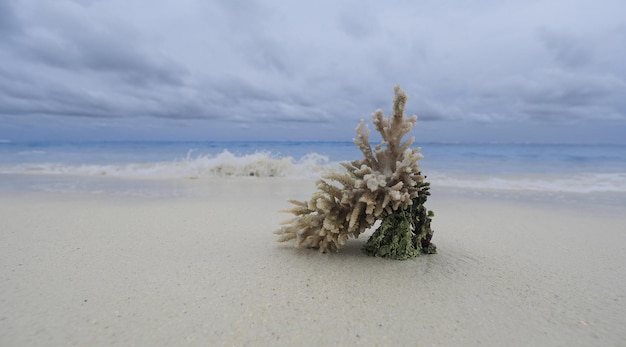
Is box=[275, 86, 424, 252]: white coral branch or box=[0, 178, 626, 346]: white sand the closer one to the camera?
box=[0, 178, 626, 346]: white sand

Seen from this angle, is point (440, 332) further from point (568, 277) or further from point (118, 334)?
point (118, 334)

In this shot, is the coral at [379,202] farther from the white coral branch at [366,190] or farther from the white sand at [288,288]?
the white sand at [288,288]

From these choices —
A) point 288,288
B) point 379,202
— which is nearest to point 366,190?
point 379,202

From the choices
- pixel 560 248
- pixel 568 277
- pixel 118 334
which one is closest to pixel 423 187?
pixel 568 277

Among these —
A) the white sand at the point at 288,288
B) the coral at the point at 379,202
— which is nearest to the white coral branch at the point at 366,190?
the coral at the point at 379,202

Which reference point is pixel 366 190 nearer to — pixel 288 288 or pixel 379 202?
pixel 379 202

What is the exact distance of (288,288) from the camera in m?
1.95

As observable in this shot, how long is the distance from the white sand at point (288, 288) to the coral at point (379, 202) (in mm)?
133

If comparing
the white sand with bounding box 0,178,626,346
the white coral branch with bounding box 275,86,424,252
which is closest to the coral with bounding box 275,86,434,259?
the white coral branch with bounding box 275,86,424,252

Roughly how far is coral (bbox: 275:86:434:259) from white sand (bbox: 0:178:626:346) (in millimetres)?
133

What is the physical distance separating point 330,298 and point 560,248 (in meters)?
2.06

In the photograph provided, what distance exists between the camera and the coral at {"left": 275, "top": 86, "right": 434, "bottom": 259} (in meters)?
2.21

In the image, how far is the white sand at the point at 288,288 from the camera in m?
1.50

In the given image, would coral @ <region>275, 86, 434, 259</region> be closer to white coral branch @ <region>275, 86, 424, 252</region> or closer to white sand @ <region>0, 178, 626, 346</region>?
white coral branch @ <region>275, 86, 424, 252</region>
